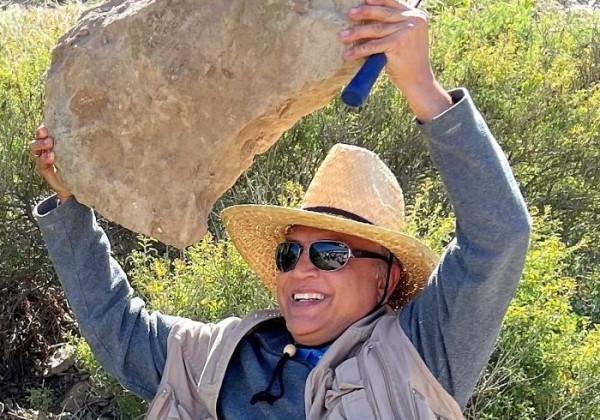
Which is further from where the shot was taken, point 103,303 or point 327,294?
point 103,303

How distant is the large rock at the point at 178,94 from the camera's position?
219 cm

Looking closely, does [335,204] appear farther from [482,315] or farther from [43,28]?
[43,28]

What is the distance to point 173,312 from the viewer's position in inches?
155

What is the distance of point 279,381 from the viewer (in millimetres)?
2480

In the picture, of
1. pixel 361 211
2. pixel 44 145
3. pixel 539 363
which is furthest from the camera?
pixel 539 363

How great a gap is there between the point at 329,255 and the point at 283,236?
248 millimetres

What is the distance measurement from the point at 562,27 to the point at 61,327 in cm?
399

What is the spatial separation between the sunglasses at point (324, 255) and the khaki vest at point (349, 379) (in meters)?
0.14

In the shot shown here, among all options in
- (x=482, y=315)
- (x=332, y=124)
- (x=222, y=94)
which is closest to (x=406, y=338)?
(x=482, y=315)

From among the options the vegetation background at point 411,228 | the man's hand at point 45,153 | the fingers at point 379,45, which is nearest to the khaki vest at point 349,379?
the man's hand at point 45,153

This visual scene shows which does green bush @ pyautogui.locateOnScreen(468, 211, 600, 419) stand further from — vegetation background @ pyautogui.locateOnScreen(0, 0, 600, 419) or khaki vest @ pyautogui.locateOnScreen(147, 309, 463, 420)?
khaki vest @ pyautogui.locateOnScreen(147, 309, 463, 420)

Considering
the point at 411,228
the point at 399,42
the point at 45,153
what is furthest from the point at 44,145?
the point at 411,228

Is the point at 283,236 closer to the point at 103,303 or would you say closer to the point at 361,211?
the point at 361,211

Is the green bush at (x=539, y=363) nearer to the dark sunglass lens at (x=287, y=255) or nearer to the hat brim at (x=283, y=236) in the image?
the hat brim at (x=283, y=236)
